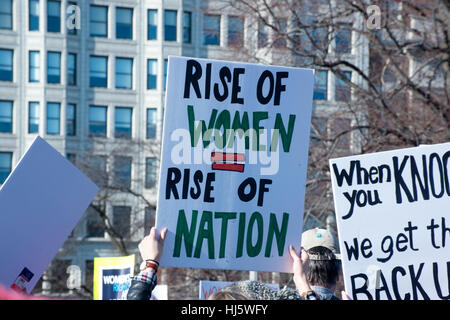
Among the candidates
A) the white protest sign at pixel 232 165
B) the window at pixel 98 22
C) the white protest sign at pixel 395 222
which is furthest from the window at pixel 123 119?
the white protest sign at pixel 232 165

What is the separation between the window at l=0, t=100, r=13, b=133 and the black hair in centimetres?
4542

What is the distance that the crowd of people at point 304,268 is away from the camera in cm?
407

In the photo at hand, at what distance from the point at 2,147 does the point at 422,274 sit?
45.2 metres

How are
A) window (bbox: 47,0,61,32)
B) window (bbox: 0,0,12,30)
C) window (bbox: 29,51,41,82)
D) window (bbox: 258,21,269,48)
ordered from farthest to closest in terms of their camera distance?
window (bbox: 29,51,41,82) → window (bbox: 0,0,12,30) → window (bbox: 47,0,61,32) → window (bbox: 258,21,269,48)

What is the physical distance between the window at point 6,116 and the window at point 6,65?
1.31 meters

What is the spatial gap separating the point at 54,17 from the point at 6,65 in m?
3.55

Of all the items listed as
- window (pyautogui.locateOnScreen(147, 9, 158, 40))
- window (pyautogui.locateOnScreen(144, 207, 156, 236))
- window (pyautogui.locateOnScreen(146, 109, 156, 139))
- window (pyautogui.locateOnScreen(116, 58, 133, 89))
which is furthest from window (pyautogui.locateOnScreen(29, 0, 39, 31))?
window (pyautogui.locateOnScreen(144, 207, 156, 236))

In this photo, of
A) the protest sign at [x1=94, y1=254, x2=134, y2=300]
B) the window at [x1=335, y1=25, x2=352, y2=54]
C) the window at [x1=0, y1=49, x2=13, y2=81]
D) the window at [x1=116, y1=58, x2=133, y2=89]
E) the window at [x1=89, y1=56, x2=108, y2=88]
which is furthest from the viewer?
the window at [x1=89, y1=56, x2=108, y2=88]

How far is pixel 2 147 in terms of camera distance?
4869 centimetres

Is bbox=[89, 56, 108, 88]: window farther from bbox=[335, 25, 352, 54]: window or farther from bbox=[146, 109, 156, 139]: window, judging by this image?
bbox=[335, 25, 352, 54]: window

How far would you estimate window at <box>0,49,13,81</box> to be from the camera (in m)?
47.7

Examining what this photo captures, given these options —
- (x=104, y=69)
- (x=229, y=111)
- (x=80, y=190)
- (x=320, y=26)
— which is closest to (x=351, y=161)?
(x=229, y=111)

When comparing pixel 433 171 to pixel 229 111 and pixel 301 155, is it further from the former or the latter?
pixel 229 111

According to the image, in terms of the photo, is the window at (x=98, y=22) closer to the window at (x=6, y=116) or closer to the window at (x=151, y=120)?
the window at (x=151, y=120)
